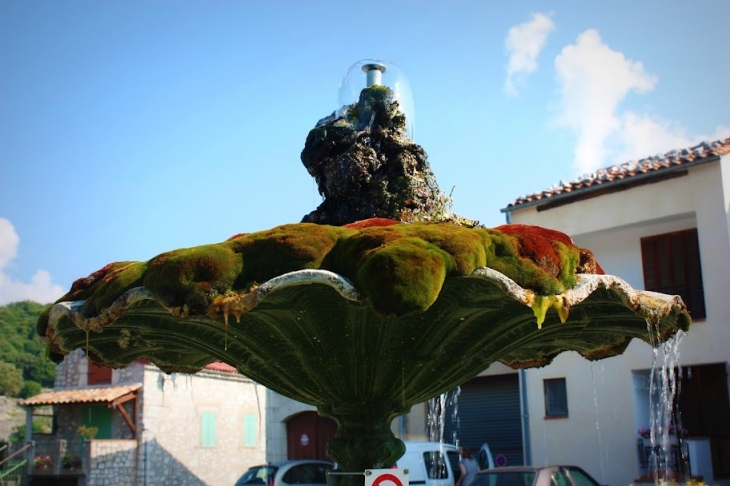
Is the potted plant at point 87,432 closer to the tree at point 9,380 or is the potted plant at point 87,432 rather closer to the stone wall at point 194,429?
the stone wall at point 194,429

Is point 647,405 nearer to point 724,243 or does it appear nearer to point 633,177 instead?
point 724,243

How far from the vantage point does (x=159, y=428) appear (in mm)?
28719

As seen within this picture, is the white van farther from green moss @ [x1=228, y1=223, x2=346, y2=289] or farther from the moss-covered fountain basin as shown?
green moss @ [x1=228, y1=223, x2=346, y2=289]

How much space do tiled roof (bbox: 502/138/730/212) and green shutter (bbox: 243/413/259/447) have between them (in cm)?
1596

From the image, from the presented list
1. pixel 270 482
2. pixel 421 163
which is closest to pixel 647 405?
pixel 270 482

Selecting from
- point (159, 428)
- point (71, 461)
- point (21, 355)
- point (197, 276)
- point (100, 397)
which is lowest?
point (71, 461)

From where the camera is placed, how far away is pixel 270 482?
1814 centimetres

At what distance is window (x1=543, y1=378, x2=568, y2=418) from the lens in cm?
1988

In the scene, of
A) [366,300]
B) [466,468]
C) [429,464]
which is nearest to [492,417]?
[466,468]

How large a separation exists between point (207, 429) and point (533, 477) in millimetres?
20248

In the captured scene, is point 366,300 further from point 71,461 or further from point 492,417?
point 71,461

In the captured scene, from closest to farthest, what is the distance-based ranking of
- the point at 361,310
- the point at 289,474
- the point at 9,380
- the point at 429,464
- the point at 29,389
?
the point at 361,310 < the point at 429,464 < the point at 289,474 < the point at 29,389 < the point at 9,380

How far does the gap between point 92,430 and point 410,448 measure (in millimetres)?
15469

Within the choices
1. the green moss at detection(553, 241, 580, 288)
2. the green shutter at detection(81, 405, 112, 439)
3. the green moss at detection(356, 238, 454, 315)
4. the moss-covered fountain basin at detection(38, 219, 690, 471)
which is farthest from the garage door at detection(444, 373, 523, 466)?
the green moss at detection(356, 238, 454, 315)
